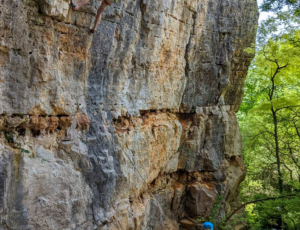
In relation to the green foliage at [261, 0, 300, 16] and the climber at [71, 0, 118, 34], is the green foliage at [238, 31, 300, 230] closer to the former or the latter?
the green foliage at [261, 0, 300, 16]

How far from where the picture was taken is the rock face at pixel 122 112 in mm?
5629

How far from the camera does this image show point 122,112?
8.46 m

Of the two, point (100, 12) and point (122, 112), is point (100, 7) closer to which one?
point (100, 12)

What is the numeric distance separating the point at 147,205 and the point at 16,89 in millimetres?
5879

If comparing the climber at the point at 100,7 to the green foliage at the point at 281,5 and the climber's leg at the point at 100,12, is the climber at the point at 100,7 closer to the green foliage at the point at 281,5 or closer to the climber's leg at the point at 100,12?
the climber's leg at the point at 100,12

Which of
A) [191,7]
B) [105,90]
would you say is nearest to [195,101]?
[191,7]

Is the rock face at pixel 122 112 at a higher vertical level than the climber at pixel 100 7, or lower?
lower

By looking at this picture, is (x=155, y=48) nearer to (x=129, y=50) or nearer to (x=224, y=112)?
(x=129, y=50)

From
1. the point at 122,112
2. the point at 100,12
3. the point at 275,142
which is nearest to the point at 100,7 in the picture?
the point at 100,12

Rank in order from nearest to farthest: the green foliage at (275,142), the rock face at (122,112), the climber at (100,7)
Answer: the rock face at (122,112) < the climber at (100,7) < the green foliage at (275,142)

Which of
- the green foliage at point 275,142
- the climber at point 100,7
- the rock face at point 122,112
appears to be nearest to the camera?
the rock face at point 122,112

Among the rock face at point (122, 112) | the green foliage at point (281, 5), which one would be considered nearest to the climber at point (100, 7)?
the rock face at point (122, 112)

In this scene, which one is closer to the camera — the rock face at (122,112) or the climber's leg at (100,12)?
the rock face at (122,112)

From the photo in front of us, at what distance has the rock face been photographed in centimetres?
563
